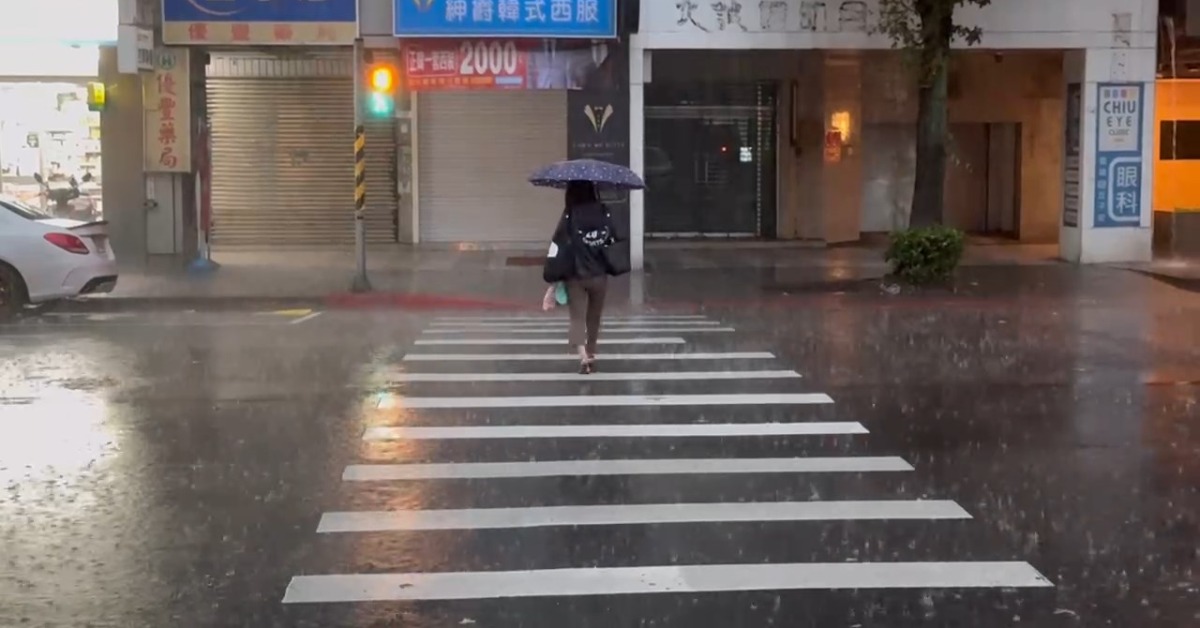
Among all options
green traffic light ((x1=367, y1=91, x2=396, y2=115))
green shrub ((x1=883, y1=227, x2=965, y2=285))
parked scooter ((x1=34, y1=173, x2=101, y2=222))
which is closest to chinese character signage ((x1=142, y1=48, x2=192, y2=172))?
parked scooter ((x1=34, y1=173, x2=101, y2=222))

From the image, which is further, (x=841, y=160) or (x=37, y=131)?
(x=841, y=160)

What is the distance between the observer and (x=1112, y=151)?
2322 cm

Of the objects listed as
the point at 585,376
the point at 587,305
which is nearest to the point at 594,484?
the point at 585,376

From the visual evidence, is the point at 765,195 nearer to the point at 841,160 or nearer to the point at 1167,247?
the point at 841,160

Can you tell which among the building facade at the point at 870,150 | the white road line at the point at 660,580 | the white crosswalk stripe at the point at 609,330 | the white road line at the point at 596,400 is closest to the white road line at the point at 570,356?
the white crosswalk stripe at the point at 609,330

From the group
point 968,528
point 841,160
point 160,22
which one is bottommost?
point 968,528

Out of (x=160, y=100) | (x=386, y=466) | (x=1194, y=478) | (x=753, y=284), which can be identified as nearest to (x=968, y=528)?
(x=1194, y=478)

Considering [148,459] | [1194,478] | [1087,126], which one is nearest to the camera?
[1194,478]

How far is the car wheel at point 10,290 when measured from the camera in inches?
654

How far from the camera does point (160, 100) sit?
23203mm

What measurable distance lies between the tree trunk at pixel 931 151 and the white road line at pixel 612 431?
10944 mm

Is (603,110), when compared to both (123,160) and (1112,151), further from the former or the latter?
(1112,151)

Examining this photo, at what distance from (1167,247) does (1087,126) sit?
3.76m

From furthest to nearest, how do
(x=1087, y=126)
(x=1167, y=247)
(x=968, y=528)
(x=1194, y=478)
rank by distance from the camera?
1. (x=1167, y=247)
2. (x=1087, y=126)
3. (x=1194, y=478)
4. (x=968, y=528)
